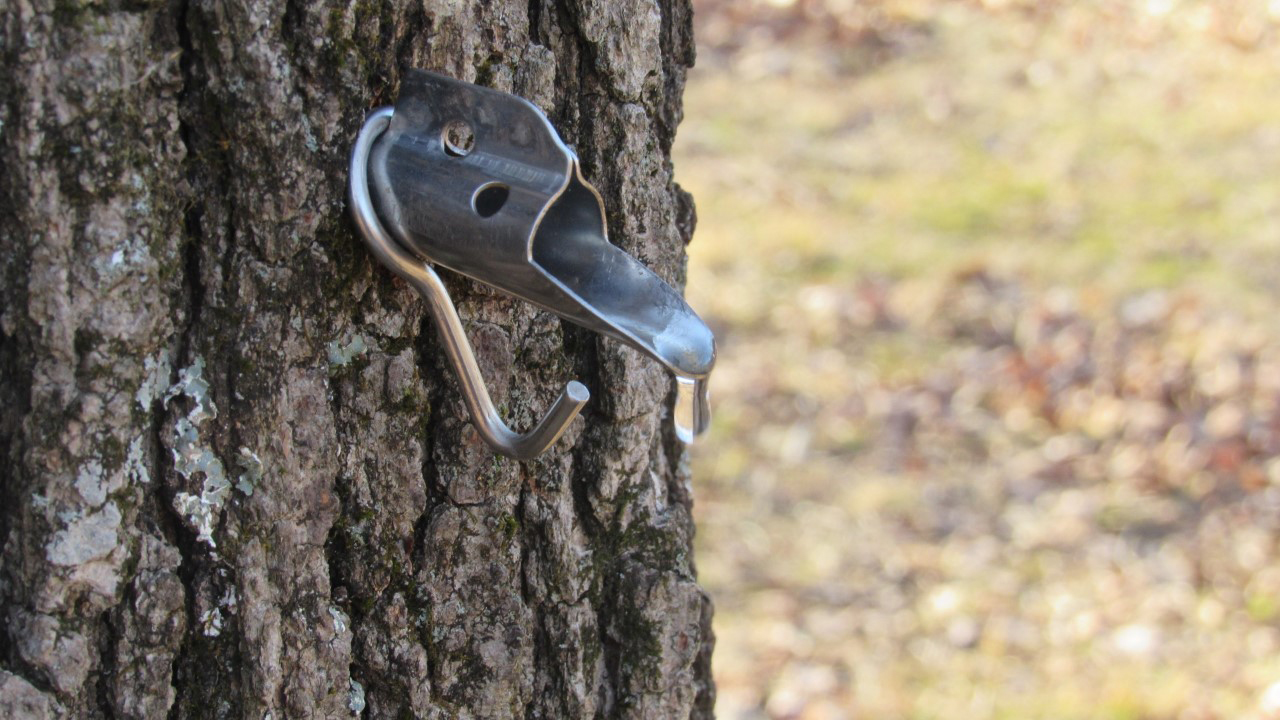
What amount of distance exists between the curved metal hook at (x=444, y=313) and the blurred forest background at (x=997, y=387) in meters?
1.93

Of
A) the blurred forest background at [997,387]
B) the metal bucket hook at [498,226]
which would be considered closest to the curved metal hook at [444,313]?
the metal bucket hook at [498,226]

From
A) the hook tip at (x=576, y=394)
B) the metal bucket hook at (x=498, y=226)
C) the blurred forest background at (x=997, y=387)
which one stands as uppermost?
the blurred forest background at (x=997, y=387)

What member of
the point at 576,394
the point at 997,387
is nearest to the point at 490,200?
the point at 576,394

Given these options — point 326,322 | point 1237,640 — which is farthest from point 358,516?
Answer: point 1237,640

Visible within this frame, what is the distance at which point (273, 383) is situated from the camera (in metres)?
0.89

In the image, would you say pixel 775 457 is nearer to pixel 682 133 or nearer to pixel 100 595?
pixel 682 133

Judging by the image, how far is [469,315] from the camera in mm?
956

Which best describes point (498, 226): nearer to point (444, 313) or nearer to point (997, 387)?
point (444, 313)

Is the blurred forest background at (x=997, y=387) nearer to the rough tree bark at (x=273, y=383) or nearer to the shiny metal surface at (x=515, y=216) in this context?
the rough tree bark at (x=273, y=383)

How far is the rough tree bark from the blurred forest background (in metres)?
1.79

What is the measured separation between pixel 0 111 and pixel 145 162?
0.09m

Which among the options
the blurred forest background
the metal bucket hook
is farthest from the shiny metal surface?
the blurred forest background

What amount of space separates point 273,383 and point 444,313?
13 cm

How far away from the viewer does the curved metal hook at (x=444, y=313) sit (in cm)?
85
